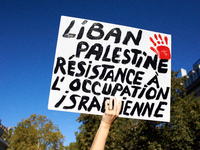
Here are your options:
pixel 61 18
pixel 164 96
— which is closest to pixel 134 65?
pixel 164 96

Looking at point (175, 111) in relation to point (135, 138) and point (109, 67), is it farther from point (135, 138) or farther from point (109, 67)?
point (109, 67)

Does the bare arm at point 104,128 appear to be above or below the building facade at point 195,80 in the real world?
below

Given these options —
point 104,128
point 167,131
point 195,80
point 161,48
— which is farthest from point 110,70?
point 195,80

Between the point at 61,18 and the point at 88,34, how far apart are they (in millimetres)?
560

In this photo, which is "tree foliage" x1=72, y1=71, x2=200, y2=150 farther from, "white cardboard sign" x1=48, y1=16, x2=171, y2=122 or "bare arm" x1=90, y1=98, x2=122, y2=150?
"bare arm" x1=90, y1=98, x2=122, y2=150

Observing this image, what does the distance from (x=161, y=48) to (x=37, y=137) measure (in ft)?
148

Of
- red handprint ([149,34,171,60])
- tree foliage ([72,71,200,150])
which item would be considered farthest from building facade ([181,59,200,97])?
red handprint ([149,34,171,60])

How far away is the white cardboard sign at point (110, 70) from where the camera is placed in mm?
3754

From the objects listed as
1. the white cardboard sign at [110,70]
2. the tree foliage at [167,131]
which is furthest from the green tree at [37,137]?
the white cardboard sign at [110,70]

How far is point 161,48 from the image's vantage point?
4320mm

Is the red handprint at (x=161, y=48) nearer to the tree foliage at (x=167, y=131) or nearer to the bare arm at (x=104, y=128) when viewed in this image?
the bare arm at (x=104, y=128)

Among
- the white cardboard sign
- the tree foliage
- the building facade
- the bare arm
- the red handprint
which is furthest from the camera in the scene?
the building facade

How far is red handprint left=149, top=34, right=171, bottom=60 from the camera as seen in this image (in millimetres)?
4277

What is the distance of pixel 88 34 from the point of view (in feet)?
13.3
